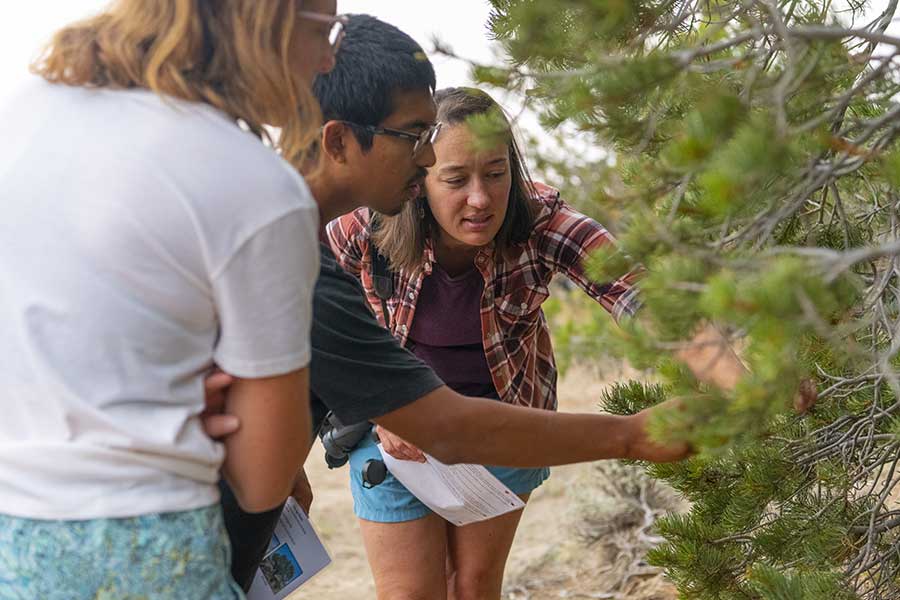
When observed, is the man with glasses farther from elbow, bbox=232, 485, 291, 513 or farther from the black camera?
the black camera

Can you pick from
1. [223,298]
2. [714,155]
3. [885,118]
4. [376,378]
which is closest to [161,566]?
[223,298]

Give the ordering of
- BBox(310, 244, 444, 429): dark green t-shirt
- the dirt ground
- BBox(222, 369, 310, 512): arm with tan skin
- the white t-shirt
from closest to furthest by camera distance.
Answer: the white t-shirt, BBox(222, 369, 310, 512): arm with tan skin, BBox(310, 244, 444, 429): dark green t-shirt, the dirt ground

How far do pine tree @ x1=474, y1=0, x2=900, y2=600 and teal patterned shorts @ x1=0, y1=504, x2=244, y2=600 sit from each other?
594 mm

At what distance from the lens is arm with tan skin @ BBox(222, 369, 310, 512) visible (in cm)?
142

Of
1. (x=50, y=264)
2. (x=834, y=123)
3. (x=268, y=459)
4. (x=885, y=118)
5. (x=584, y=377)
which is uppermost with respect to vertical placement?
(x=885, y=118)

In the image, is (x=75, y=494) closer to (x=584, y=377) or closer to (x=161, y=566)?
(x=161, y=566)

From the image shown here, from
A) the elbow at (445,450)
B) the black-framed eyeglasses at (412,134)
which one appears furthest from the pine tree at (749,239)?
the elbow at (445,450)

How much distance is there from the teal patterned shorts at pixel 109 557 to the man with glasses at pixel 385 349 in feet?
1.49

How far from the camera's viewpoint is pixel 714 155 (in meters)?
Answer: 1.35

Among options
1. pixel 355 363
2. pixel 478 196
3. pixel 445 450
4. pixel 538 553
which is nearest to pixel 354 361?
pixel 355 363

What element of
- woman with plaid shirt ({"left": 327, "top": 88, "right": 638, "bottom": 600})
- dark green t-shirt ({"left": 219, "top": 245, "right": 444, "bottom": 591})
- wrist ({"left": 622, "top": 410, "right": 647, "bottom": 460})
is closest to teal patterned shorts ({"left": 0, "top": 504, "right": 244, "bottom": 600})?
dark green t-shirt ({"left": 219, "top": 245, "right": 444, "bottom": 591})

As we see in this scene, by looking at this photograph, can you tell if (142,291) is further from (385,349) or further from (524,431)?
(524,431)

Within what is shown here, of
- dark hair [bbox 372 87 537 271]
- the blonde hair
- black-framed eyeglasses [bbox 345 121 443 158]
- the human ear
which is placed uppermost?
the blonde hair

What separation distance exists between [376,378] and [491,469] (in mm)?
1020
